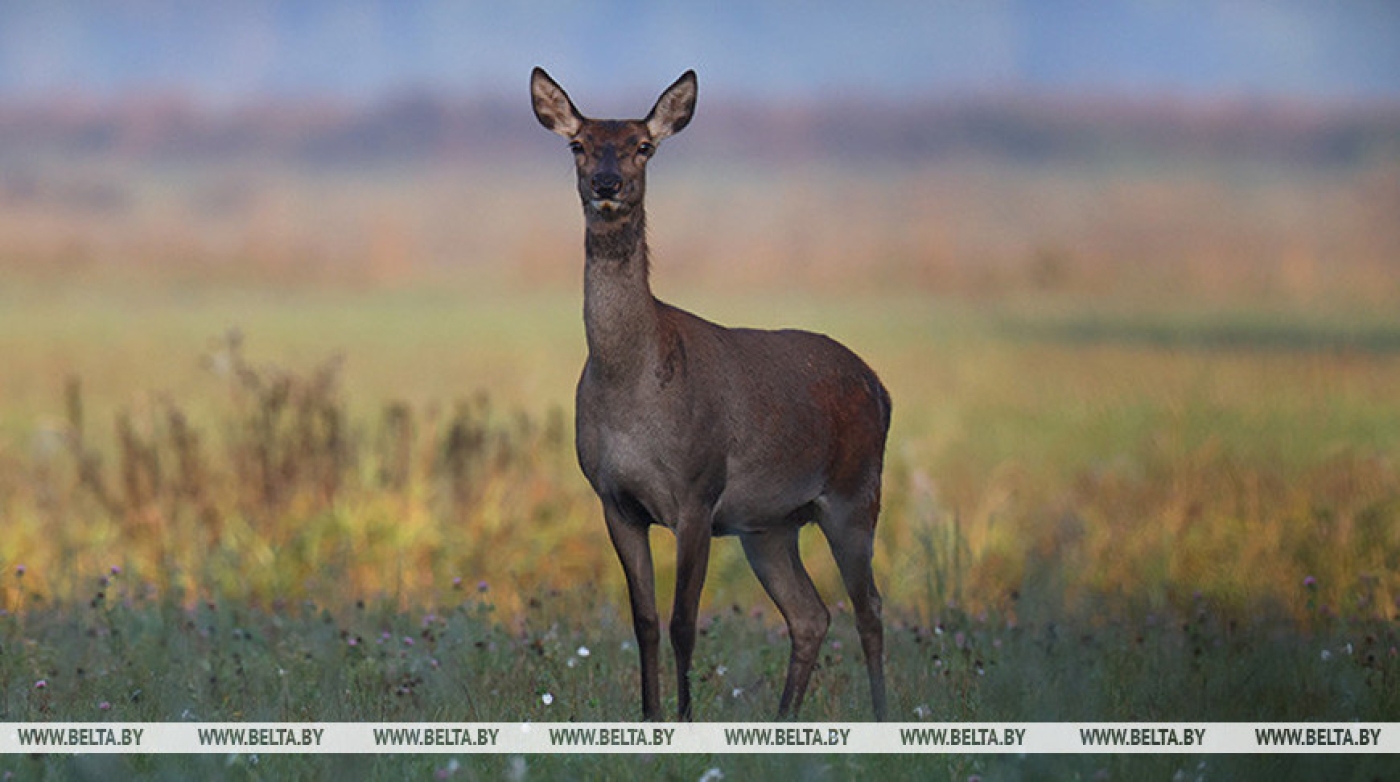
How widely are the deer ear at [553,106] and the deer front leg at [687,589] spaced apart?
1.88 meters

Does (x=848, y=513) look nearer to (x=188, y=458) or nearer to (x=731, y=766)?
(x=731, y=766)

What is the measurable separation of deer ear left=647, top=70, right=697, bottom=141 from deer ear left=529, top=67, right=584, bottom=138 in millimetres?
334

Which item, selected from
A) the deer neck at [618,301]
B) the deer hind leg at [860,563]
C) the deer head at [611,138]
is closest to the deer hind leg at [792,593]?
the deer hind leg at [860,563]

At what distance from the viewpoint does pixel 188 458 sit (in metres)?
13.3

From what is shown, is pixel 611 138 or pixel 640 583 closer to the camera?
pixel 611 138

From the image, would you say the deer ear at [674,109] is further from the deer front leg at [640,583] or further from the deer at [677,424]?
the deer front leg at [640,583]

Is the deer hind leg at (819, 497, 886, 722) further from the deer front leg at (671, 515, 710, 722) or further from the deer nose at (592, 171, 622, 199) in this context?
the deer nose at (592, 171, 622, 199)

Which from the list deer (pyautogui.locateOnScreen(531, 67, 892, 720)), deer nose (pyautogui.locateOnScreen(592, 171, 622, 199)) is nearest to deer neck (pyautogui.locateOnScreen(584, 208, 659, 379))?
deer (pyautogui.locateOnScreen(531, 67, 892, 720))

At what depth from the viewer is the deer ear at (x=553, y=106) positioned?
27.9 feet

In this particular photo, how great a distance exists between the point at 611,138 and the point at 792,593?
249 cm

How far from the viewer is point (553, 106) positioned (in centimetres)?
856

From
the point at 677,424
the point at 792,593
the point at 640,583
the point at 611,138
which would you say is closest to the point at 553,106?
the point at 611,138

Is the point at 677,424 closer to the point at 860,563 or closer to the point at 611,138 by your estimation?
the point at 611,138

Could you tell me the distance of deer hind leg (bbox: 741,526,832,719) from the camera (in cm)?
916
